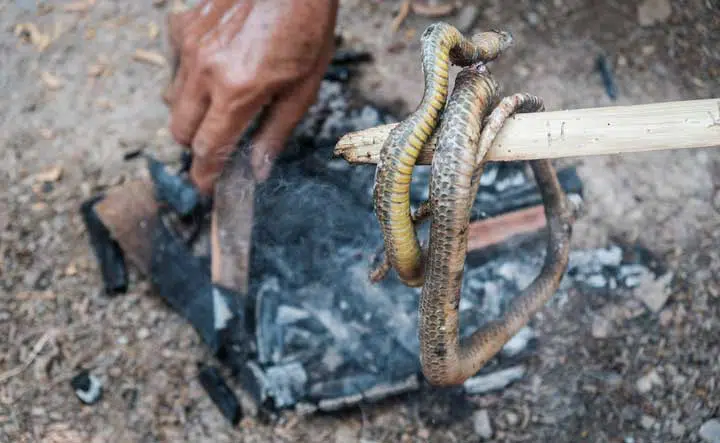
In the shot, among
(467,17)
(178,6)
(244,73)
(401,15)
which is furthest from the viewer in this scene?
(178,6)

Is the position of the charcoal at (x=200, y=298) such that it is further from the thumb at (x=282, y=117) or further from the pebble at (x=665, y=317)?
the pebble at (x=665, y=317)

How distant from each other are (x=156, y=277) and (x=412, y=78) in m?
1.70

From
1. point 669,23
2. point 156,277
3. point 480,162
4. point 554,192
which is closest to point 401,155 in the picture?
point 480,162

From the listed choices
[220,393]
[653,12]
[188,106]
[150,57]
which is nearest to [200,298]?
[220,393]

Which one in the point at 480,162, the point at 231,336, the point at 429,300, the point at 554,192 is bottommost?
the point at 231,336

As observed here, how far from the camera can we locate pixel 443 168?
4.81ft

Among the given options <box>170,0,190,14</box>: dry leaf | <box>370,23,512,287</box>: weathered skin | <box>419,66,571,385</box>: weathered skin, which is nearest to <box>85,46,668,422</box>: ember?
<box>419,66,571,385</box>: weathered skin

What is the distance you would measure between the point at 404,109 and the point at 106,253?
5.26 feet

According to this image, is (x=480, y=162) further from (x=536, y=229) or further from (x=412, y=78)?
(x=412, y=78)

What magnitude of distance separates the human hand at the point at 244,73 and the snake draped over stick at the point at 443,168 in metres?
1.17

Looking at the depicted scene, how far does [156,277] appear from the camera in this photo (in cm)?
289

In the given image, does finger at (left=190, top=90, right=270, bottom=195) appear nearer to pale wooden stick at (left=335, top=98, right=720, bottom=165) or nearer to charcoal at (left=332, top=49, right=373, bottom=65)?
charcoal at (left=332, top=49, right=373, bottom=65)

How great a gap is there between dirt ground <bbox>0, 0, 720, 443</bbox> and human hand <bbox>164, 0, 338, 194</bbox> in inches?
23.3

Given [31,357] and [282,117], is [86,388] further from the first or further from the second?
[282,117]
